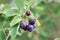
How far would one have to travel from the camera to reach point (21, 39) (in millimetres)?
1567

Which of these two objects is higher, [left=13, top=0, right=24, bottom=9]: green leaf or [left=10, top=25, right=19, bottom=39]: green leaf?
[left=13, top=0, right=24, bottom=9]: green leaf

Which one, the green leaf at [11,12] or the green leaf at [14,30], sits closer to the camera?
the green leaf at [14,30]

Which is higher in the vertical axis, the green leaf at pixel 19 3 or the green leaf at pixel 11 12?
the green leaf at pixel 19 3

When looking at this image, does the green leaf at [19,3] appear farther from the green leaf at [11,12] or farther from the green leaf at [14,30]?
the green leaf at [14,30]

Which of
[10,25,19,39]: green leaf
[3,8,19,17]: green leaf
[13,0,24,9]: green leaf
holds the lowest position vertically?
[10,25,19,39]: green leaf

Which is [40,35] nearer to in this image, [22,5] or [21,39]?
[21,39]

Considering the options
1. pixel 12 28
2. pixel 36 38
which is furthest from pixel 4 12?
pixel 36 38

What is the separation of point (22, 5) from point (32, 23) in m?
0.13

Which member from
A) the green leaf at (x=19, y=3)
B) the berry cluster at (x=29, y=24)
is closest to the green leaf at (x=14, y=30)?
the berry cluster at (x=29, y=24)

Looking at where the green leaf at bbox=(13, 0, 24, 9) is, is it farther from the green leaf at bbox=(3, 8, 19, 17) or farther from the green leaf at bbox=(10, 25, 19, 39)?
the green leaf at bbox=(10, 25, 19, 39)

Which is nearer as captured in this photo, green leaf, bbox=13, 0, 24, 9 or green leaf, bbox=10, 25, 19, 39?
green leaf, bbox=10, 25, 19, 39

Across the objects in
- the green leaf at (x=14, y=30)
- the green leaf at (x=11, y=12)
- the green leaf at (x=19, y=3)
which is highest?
the green leaf at (x=19, y=3)

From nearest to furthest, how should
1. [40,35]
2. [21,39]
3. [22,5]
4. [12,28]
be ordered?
[12,28], [22,5], [21,39], [40,35]

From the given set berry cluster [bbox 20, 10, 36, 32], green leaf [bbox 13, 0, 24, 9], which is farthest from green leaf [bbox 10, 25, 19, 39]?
green leaf [bbox 13, 0, 24, 9]
